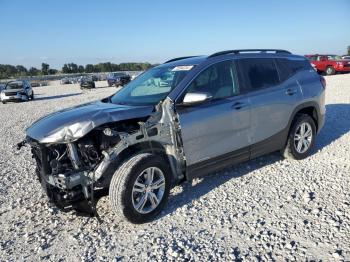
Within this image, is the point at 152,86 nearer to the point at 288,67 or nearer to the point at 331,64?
the point at 288,67

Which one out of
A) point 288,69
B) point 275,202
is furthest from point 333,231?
point 288,69

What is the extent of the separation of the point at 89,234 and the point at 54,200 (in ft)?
1.95

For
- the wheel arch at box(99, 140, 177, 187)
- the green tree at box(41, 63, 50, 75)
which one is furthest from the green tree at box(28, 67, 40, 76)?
the wheel arch at box(99, 140, 177, 187)

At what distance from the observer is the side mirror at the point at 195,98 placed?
165 inches

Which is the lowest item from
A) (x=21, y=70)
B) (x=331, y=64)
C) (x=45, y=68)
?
(x=331, y=64)

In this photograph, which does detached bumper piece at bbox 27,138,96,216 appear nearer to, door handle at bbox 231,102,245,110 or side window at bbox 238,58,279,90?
door handle at bbox 231,102,245,110

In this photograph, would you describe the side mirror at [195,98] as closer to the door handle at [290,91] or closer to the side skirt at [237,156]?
the side skirt at [237,156]

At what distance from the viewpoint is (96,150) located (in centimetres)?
414

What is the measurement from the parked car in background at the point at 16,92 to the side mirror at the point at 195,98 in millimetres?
22496

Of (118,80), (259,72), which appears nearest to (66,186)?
(259,72)

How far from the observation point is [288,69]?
5824mm

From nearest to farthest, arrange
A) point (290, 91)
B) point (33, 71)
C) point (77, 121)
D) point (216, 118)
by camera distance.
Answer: point (77, 121) → point (216, 118) → point (290, 91) → point (33, 71)

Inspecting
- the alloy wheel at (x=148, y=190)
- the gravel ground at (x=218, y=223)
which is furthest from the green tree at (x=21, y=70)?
the alloy wheel at (x=148, y=190)

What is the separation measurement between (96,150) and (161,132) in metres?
0.80
